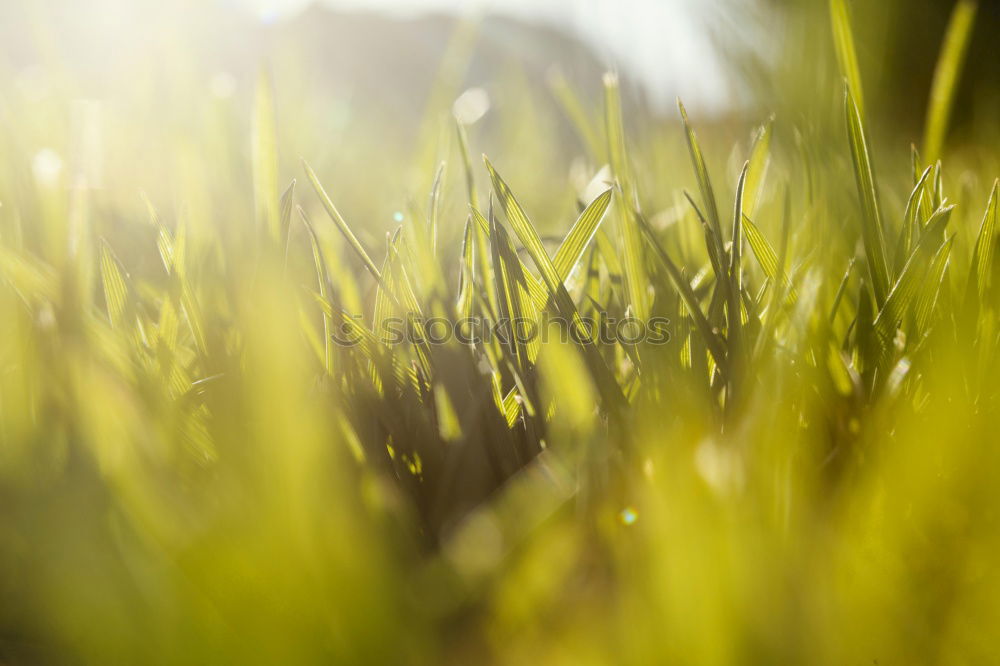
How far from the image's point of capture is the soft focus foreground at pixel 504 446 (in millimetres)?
161

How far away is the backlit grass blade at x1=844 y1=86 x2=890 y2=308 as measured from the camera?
0.30 meters

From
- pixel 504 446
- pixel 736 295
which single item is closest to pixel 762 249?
pixel 736 295

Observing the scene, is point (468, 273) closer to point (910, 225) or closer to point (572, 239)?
point (572, 239)

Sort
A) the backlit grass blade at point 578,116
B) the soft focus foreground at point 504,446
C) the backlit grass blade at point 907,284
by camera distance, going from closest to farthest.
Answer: the soft focus foreground at point 504,446
the backlit grass blade at point 907,284
the backlit grass blade at point 578,116

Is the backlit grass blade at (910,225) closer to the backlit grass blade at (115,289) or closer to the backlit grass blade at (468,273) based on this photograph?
the backlit grass blade at (468,273)

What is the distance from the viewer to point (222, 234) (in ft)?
1.24

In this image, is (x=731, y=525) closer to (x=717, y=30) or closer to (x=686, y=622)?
(x=686, y=622)

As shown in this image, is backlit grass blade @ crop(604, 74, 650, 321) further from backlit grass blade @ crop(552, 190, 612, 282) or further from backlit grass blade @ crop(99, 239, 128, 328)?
backlit grass blade @ crop(99, 239, 128, 328)

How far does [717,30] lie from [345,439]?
0.75 metres

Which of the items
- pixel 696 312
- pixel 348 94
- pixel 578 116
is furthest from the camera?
pixel 348 94

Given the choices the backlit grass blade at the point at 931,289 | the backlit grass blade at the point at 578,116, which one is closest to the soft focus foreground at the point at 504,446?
the backlit grass blade at the point at 931,289

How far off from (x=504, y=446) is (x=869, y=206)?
7.7 inches

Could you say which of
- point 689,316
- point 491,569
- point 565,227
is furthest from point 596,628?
point 565,227

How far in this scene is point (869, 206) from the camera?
0.30 metres
